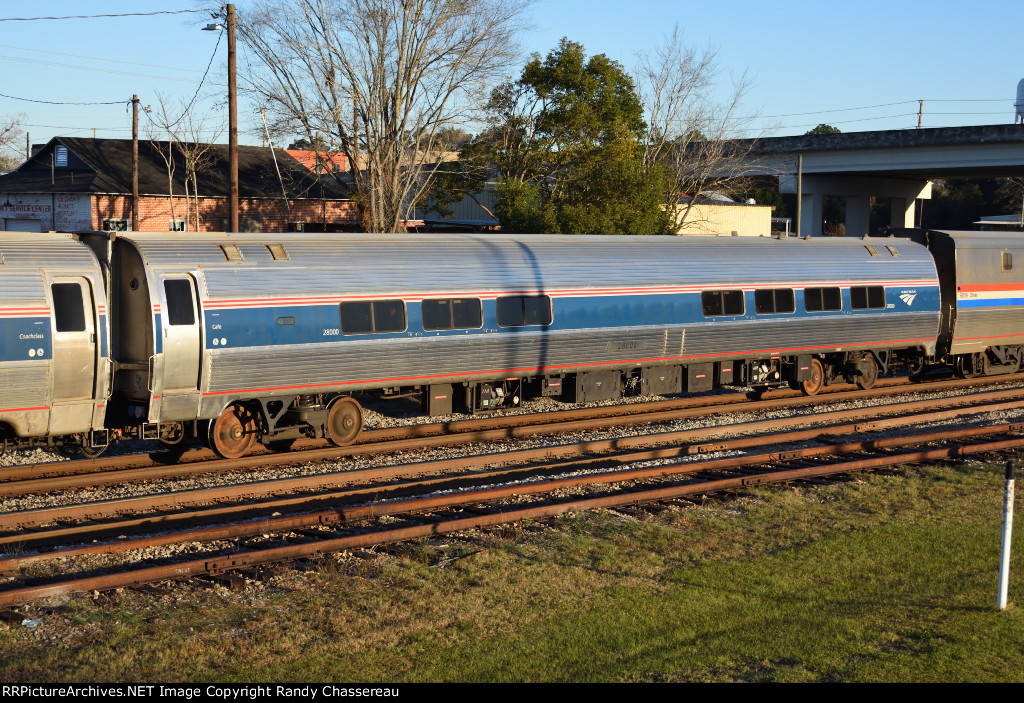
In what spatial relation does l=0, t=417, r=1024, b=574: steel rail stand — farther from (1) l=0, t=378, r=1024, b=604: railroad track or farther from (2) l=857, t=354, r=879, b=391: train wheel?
(2) l=857, t=354, r=879, b=391: train wheel

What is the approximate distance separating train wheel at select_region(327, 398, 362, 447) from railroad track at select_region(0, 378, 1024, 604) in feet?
7.61

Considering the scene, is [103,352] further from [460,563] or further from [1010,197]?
[1010,197]

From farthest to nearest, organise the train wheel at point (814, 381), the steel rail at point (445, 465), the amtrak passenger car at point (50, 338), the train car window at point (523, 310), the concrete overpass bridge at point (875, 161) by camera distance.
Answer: the concrete overpass bridge at point (875, 161) < the train wheel at point (814, 381) < the train car window at point (523, 310) < the amtrak passenger car at point (50, 338) < the steel rail at point (445, 465)

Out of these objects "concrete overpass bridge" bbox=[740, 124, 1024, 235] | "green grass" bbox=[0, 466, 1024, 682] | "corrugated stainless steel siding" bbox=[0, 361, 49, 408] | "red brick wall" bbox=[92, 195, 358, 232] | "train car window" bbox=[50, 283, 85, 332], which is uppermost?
"concrete overpass bridge" bbox=[740, 124, 1024, 235]

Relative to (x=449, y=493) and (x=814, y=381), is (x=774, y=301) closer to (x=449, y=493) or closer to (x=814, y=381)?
(x=814, y=381)

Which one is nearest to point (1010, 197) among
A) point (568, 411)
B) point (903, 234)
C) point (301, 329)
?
point (903, 234)

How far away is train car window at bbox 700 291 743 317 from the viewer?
21438 mm

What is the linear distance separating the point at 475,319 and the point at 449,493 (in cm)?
530

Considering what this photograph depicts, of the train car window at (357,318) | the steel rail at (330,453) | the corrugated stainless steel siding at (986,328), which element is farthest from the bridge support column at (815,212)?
→ the train car window at (357,318)

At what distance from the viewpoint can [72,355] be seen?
14516 millimetres

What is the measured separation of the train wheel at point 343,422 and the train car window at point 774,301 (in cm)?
944

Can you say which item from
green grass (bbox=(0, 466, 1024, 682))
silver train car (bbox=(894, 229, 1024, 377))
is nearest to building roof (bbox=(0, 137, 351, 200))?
silver train car (bbox=(894, 229, 1024, 377))

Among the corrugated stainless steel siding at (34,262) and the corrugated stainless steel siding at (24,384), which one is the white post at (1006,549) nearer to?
the corrugated stainless steel siding at (24,384)

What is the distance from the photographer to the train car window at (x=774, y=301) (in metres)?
22.3
